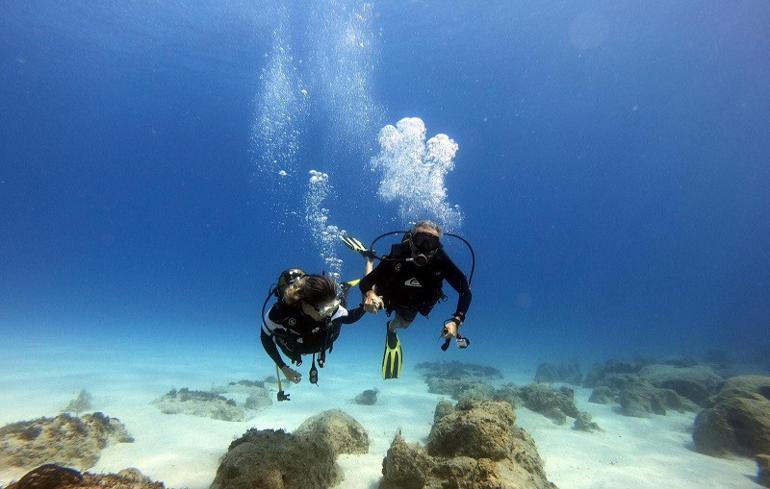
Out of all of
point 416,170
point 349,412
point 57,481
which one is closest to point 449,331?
point 57,481

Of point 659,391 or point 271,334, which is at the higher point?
point 271,334

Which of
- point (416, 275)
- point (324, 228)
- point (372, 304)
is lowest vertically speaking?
point (372, 304)

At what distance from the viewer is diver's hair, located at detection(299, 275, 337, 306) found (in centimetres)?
403

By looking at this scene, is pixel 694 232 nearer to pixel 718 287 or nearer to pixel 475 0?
pixel 718 287

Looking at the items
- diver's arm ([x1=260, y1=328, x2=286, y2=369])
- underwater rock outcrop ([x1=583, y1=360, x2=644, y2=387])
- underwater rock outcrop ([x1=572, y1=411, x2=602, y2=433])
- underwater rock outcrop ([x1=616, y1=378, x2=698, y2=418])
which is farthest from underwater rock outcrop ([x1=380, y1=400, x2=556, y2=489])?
underwater rock outcrop ([x1=583, y1=360, x2=644, y2=387])

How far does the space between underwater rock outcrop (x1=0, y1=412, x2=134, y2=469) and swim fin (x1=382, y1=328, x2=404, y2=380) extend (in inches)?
198

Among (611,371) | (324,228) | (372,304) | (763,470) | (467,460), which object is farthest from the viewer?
(324,228)

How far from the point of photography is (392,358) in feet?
20.3

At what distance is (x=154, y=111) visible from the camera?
5578cm

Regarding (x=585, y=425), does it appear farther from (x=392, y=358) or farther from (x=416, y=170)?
(x=416, y=170)

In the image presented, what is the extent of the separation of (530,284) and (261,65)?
11333 centimetres

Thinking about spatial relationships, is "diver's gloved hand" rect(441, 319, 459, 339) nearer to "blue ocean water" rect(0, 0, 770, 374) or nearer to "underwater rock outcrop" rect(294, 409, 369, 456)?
"underwater rock outcrop" rect(294, 409, 369, 456)

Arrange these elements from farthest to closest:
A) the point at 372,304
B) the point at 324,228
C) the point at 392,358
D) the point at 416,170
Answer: the point at 324,228
the point at 416,170
the point at 392,358
the point at 372,304

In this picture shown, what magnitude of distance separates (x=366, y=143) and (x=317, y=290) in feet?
129
